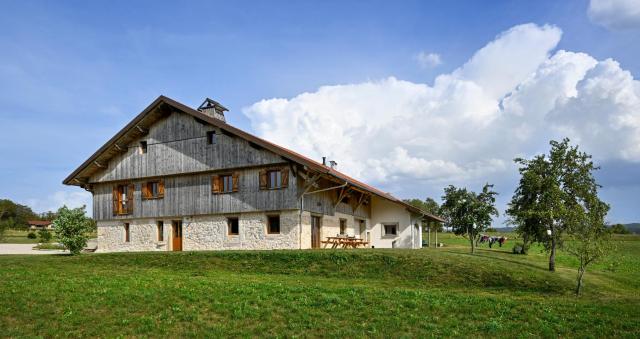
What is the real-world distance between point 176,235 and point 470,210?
2068 centimetres

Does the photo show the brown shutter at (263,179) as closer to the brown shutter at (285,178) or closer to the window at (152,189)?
the brown shutter at (285,178)

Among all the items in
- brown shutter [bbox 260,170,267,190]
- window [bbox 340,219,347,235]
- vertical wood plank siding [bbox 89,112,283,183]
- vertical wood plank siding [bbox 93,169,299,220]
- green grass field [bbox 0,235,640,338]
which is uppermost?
vertical wood plank siding [bbox 89,112,283,183]

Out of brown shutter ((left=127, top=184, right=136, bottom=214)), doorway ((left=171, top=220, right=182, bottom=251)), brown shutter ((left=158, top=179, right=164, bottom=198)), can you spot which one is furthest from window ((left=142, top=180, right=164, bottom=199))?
doorway ((left=171, top=220, right=182, bottom=251))

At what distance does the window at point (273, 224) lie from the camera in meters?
28.5

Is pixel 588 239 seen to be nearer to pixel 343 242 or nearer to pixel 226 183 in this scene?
pixel 343 242

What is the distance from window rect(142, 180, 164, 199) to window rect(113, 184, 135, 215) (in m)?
1.13

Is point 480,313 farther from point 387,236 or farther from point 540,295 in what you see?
point 387,236

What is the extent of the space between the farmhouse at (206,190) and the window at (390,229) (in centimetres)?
113

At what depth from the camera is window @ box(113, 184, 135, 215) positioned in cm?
3294

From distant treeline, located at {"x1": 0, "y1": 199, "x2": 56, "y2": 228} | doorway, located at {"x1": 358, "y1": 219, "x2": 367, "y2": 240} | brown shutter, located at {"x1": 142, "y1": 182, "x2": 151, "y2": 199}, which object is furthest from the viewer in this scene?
distant treeline, located at {"x1": 0, "y1": 199, "x2": 56, "y2": 228}

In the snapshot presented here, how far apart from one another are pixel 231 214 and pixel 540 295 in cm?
1799

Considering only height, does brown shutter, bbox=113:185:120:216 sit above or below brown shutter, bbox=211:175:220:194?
below

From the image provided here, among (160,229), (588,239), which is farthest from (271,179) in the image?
(588,239)

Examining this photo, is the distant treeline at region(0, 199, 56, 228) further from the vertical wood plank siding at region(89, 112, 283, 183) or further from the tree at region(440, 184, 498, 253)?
the tree at region(440, 184, 498, 253)
